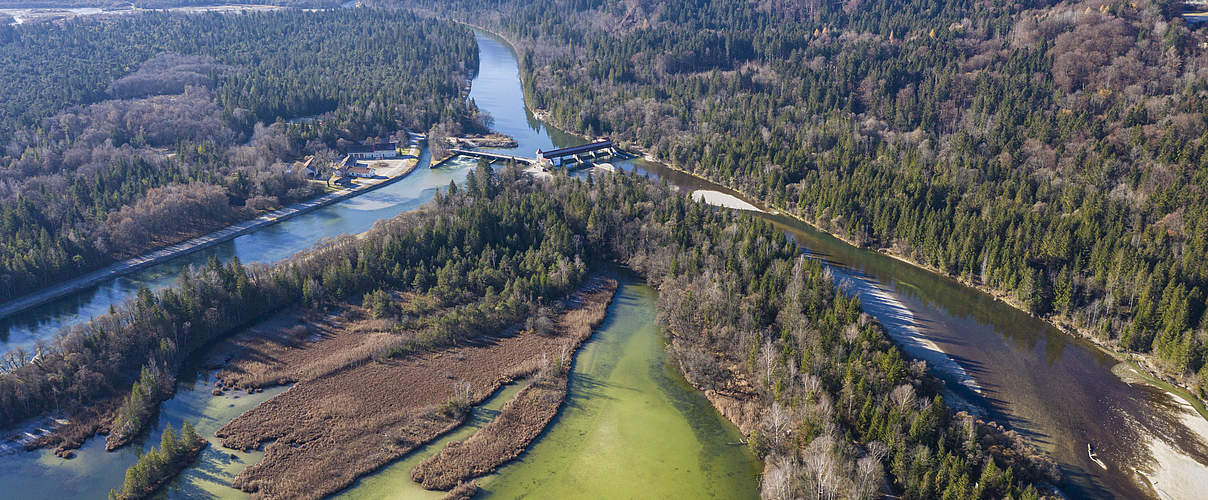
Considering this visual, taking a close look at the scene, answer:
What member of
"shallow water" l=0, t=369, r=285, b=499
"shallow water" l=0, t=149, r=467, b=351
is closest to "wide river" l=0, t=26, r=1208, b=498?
"shallow water" l=0, t=369, r=285, b=499

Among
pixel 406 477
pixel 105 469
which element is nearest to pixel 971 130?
pixel 406 477

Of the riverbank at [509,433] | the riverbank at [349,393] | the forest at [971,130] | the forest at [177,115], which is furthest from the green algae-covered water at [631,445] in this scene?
the forest at [177,115]

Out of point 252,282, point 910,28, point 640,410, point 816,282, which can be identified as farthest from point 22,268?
point 910,28

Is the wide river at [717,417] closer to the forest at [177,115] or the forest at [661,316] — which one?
the forest at [661,316]

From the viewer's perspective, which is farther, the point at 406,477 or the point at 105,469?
the point at 105,469

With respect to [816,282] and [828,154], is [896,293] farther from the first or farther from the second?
[828,154]

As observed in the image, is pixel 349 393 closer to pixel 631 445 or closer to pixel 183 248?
pixel 631 445

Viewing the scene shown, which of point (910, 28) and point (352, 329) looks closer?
point (352, 329)
